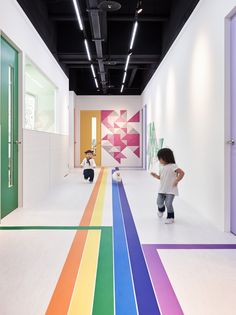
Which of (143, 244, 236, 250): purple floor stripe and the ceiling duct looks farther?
the ceiling duct

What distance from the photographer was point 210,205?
15.2 ft

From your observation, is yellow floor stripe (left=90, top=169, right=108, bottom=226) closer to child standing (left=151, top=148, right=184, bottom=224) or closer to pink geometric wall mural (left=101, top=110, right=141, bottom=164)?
child standing (left=151, top=148, right=184, bottom=224)

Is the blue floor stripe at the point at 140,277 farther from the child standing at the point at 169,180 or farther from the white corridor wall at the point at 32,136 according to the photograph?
the white corridor wall at the point at 32,136

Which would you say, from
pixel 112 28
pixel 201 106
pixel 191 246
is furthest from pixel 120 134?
pixel 191 246

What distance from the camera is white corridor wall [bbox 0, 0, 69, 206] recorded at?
495 centimetres

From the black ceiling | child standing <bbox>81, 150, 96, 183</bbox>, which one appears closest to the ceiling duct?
the black ceiling

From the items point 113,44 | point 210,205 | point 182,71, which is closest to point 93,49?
point 113,44

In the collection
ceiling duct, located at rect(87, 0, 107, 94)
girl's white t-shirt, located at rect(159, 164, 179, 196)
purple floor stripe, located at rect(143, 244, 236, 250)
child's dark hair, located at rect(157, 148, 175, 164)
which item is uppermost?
ceiling duct, located at rect(87, 0, 107, 94)

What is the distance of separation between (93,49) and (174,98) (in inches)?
141

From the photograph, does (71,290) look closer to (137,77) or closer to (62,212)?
(62,212)

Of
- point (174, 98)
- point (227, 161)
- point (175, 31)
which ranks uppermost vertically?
point (175, 31)

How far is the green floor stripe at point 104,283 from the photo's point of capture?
6.95 feet

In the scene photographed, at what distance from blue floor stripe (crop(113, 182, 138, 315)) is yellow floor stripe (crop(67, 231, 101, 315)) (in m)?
0.17

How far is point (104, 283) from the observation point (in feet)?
8.14
